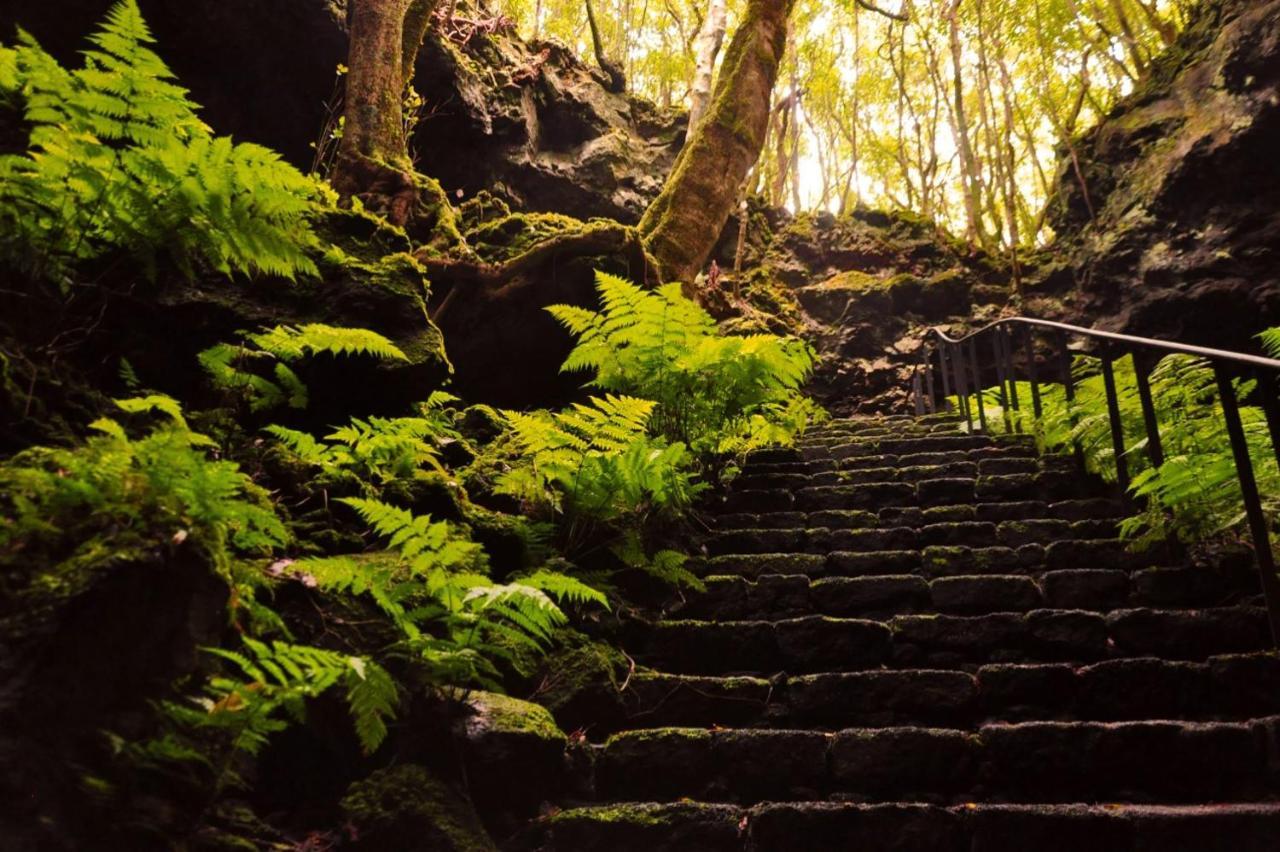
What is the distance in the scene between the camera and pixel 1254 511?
9.02ft

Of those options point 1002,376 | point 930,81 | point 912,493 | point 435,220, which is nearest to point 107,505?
point 435,220

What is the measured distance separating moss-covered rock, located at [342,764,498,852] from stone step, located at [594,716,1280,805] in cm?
59

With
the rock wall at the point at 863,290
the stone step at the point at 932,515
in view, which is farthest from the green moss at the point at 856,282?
the stone step at the point at 932,515

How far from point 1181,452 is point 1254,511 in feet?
3.46

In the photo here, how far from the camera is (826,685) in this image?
279 centimetres

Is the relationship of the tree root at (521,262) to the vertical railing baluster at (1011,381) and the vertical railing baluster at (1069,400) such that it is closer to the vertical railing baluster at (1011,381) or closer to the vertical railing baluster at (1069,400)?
the vertical railing baluster at (1069,400)

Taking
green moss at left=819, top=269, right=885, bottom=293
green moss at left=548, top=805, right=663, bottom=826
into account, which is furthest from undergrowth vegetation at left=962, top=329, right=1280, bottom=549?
green moss at left=819, top=269, right=885, bottom=293

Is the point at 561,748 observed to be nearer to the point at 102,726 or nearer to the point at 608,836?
the point at 608,836

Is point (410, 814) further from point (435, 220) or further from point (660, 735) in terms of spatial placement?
point (435, 220)

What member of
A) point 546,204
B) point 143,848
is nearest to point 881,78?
point 546,204

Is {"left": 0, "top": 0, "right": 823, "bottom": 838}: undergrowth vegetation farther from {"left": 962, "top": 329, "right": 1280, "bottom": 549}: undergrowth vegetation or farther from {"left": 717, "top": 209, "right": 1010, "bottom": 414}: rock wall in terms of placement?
{"left": 717, "top": 209, "right": 1010, "bottom": 414}: rock wall

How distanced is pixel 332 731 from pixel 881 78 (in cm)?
2171

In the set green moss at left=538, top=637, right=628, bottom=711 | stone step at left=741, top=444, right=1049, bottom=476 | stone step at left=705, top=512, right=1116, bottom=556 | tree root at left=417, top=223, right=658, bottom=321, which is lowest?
green moss at left=538, top=637, right=628, bottom=711

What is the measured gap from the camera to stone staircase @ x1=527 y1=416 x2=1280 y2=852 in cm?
212
